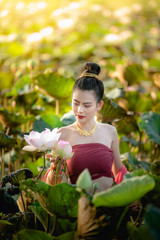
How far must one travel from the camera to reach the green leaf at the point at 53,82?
4.96ft

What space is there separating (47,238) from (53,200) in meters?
0.09

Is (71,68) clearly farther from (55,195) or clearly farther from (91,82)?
(55,195)

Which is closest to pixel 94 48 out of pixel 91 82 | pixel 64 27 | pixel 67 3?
pixel 64 27

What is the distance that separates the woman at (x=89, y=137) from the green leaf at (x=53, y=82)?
21.2 inches

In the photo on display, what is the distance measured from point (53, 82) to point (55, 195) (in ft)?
2.92

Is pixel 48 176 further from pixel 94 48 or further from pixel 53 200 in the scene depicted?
pixel 94 48

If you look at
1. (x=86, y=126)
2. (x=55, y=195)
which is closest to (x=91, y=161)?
(x=86, y=126)

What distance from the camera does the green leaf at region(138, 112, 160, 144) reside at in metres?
1.30

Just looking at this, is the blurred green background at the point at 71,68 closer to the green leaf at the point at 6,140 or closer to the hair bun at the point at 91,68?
the green leaf at the point at 6,140

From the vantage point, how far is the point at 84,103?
91cm

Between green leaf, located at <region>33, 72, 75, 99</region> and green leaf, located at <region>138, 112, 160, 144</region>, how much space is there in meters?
0.41

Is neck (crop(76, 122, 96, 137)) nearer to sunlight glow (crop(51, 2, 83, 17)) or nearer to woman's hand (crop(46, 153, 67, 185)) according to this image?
woman's hand (crop(46, 153, 67, 185))

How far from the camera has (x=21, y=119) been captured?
4.34 ft

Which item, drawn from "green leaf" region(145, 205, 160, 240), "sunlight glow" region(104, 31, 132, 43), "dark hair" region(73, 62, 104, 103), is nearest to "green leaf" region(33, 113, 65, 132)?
"dark hair" region(73, 62, 104, 103)
